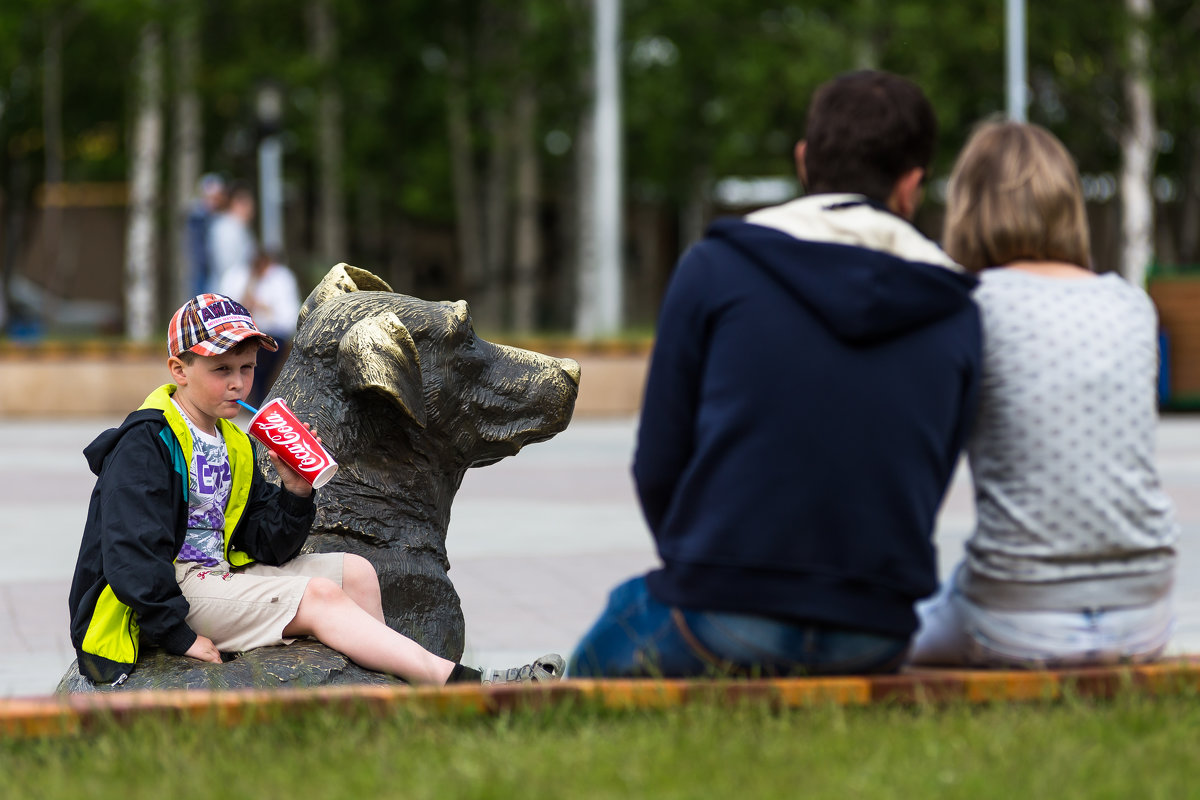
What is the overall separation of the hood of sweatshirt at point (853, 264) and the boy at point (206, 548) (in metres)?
1.39

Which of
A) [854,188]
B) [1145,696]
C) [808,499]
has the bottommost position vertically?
[1145,696]

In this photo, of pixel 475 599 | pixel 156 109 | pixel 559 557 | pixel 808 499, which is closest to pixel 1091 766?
pixel 808 499

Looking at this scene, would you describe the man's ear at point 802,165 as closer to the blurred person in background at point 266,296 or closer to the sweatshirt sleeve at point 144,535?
the sweatshirt sleeve at point 144,535

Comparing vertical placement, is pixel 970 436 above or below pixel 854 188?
below

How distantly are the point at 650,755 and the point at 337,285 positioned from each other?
6.10 feet

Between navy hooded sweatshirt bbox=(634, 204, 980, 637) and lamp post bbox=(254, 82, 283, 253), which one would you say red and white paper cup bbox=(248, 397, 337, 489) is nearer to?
navy hooded sweatshirt bbox=(634, 204, 980, 637)

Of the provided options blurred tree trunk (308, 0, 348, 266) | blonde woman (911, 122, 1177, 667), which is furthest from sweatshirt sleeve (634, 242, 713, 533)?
blurred tree trunk (308, 0, 348, 266)

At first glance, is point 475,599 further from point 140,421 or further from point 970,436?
point 970,436

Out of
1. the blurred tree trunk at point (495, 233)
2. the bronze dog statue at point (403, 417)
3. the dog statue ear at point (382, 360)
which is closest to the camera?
the dog statue ear at point (382, 360)

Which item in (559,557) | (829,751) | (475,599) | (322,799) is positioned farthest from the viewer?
(559,557)

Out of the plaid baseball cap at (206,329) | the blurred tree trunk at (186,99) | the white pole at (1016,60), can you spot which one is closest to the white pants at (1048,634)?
the plaid baseball cap at (206,329)

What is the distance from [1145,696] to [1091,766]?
1.62ft

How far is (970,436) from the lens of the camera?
3459 millimetres

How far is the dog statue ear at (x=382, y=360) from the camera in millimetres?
4020
